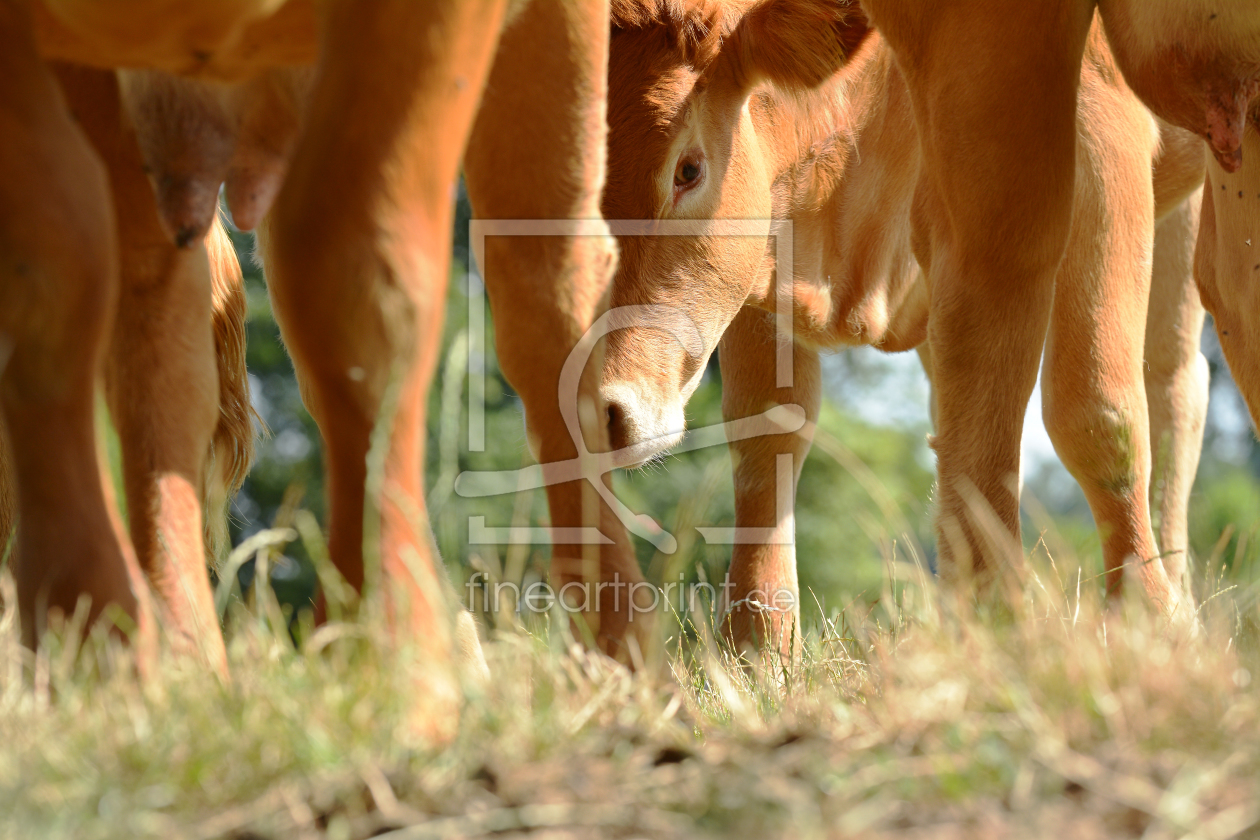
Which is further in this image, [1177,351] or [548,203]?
[1177,351]

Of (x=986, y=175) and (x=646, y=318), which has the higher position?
(x=986, y=175)

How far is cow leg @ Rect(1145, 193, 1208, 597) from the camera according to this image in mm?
5582

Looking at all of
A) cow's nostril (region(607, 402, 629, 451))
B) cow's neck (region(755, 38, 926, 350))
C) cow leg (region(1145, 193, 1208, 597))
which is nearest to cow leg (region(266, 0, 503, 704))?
cow's nostril (region(607, 402, 629, 451))

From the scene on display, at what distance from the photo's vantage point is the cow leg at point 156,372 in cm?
227

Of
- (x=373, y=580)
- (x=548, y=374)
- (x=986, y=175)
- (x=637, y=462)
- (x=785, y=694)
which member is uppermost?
(x=986, y=175)

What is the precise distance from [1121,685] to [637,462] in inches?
97.1

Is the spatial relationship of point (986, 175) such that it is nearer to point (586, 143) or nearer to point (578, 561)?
point (586, 143)

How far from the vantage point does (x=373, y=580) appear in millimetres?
1691

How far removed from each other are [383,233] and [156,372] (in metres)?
0.87

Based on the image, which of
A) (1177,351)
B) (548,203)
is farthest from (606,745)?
(1177,351)

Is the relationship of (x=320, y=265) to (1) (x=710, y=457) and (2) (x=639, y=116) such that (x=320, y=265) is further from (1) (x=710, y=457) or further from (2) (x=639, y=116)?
(1) (x=710, y=457)

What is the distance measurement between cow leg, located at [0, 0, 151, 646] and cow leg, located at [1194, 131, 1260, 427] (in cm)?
278

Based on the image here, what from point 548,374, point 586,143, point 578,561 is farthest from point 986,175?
point 578,561

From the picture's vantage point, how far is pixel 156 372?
2404mm
